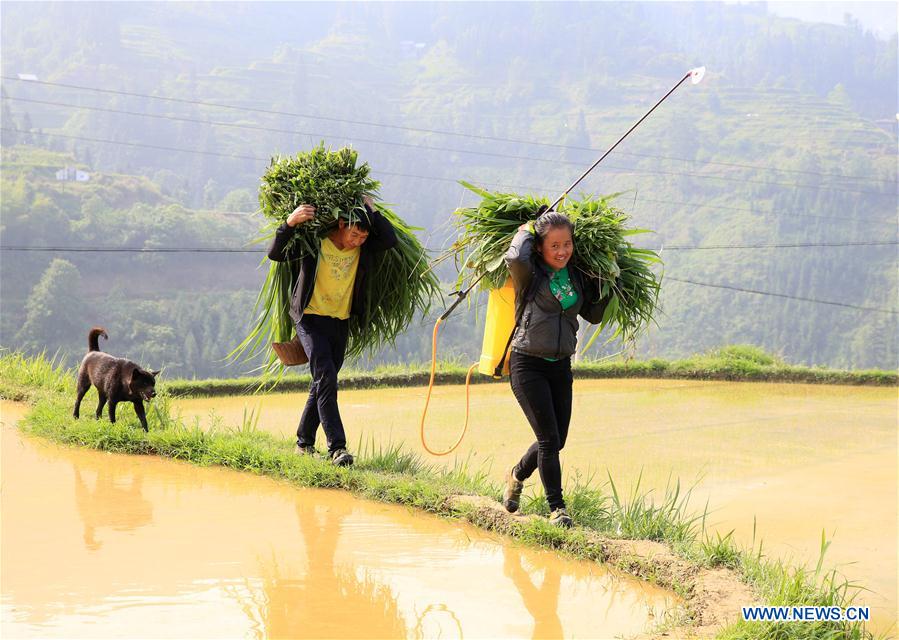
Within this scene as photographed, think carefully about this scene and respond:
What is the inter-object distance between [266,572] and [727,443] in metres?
5.97

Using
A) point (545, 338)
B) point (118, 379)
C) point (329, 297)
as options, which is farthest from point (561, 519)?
point (118, 379)

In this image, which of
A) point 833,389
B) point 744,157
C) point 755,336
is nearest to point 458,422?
point 833,389

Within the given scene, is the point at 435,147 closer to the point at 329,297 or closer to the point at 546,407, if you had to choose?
the point at 329,297

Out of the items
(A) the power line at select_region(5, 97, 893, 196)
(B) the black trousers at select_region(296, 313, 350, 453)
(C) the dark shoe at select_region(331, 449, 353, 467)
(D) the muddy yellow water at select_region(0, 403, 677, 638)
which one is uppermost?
(A) the power line at select_region(5, 97, 893, 196)

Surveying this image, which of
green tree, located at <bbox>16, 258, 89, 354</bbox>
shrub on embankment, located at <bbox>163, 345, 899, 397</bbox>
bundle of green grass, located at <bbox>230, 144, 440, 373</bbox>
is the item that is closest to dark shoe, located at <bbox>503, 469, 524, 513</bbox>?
bundle of green grass, located at <bbox>230, 144, 440, 373</bbox>

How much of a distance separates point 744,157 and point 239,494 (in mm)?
102130

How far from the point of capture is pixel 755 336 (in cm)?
7094

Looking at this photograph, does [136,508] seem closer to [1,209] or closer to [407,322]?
[407,322]

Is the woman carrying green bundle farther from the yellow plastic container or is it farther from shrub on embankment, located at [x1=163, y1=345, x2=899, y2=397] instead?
shrub on embankment, located at [x1=163, y1=345, x2=899, y2=397]

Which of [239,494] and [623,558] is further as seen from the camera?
[239,494]

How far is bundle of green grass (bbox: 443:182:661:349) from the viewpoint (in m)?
5.95

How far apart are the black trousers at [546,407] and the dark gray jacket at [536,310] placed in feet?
0.31

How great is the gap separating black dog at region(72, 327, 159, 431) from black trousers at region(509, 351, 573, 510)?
2727mm

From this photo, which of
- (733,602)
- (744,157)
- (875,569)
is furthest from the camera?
(744,157)
